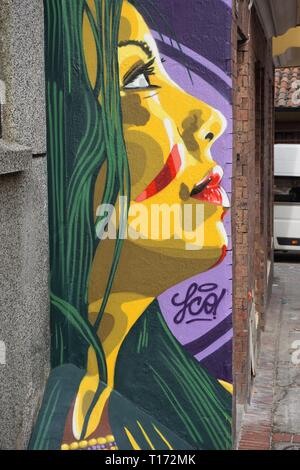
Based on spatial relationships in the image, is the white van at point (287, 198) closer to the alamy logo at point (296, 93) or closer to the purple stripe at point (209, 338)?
the alamy logo at point (296, 93)

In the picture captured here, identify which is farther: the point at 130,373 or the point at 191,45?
the point at 130,373

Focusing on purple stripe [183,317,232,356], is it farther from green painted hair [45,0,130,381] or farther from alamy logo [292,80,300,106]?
alamy logo [292,80,300,106]

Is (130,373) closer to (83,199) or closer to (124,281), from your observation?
(124,281)

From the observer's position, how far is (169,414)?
5102mm

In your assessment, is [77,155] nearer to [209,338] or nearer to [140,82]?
[140,82]

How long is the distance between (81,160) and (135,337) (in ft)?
4.25

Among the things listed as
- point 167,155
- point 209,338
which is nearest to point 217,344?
point 209,338

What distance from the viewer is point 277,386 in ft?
23.8

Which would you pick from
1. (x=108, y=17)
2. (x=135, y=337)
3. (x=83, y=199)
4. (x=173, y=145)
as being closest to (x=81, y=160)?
(x=83, y=199)

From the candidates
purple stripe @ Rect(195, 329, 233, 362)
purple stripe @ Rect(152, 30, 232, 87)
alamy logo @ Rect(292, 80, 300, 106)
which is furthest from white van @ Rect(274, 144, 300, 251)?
purple stripe @ Rect(152, 30, 232, 87)
